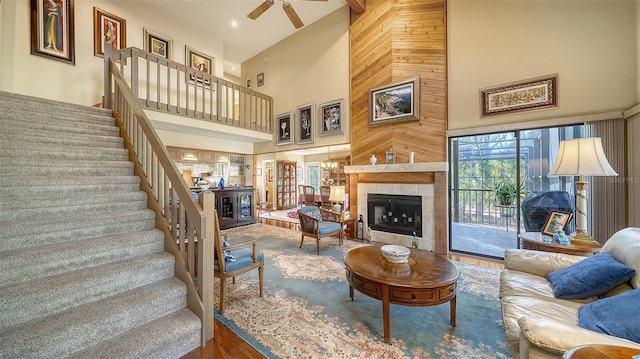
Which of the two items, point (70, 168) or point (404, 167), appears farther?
point (404, 167)

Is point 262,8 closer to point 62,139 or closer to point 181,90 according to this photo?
point 181,90

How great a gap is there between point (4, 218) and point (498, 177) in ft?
20.1

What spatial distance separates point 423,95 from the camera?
4285 mm

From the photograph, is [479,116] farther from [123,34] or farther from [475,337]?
[123,34]

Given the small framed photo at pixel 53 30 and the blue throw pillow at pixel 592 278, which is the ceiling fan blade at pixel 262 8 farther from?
the blue throw pillow at pixel 592 278

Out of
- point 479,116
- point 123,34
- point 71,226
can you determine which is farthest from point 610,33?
point 123,34

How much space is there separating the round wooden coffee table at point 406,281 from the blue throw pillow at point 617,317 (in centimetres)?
77

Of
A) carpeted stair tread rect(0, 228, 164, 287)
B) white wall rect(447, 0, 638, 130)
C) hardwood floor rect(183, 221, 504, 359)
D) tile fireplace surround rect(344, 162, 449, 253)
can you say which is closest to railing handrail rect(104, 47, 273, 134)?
carpeted stair tread rect(0, 228, 164, 287)

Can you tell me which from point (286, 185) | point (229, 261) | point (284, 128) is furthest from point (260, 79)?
point (229, 261)

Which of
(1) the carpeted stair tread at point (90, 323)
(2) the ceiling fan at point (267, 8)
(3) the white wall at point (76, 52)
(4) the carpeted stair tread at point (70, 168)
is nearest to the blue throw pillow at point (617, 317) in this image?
(1) the carpeted stair tread at point (90, 323)

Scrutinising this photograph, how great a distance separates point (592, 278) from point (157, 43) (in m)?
8.35

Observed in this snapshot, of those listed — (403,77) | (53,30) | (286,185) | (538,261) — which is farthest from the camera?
(286,185)

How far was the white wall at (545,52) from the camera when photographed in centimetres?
289

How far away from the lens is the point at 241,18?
6.14 m
